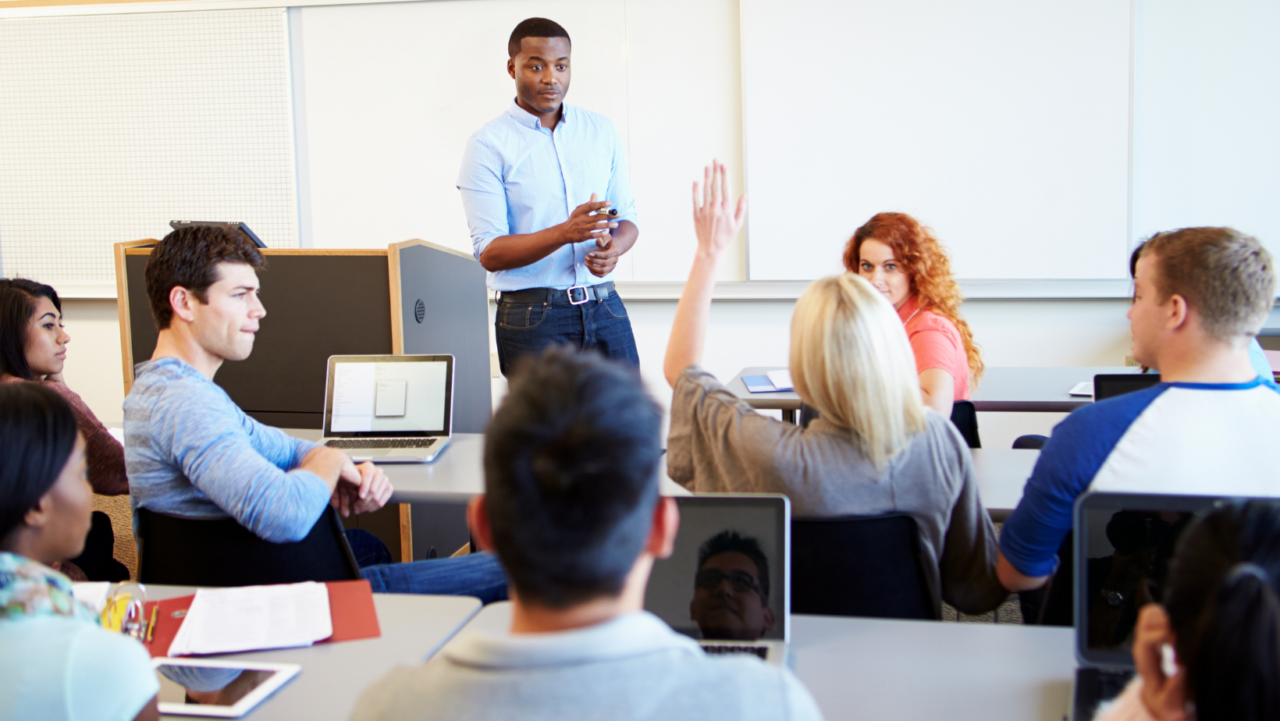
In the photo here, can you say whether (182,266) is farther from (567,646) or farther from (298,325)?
(567,646)

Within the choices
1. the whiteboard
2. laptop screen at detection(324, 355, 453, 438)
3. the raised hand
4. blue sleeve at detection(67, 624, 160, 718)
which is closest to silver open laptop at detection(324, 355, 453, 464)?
laptop screen at detection(324, 355, 453, 438)

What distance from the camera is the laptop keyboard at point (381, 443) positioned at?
2344 mm

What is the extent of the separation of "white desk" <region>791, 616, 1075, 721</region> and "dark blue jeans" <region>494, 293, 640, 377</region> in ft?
5.66

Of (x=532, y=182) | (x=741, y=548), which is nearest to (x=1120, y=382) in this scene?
(x=741, y=548)

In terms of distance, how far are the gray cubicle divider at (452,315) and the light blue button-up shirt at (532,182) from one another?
195mm

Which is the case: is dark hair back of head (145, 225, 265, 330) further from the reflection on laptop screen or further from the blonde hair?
the blonde hair

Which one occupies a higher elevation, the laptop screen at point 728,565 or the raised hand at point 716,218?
the raised hand at point 716,218

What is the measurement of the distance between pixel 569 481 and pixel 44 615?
2.00 ft

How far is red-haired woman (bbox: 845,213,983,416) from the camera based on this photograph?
229cm

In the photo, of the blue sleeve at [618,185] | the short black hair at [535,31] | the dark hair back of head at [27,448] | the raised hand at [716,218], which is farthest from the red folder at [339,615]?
the blue sleeve at [618,185]

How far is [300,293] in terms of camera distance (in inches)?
106

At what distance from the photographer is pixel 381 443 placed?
2369 millimetres

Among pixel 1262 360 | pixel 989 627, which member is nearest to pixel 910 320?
pixel 1262 360

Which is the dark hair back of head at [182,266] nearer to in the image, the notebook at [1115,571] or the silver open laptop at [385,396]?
the silver open laptop at [385,396]
